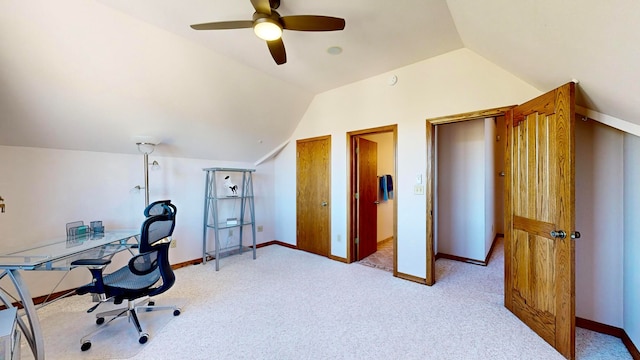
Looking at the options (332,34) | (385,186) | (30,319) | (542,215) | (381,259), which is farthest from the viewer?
(385,186)

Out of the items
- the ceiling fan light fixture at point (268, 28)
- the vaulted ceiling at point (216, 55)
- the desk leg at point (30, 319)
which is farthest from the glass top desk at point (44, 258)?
the ceiling fan light fixture at point (268, 28)

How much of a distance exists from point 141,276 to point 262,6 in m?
2.39

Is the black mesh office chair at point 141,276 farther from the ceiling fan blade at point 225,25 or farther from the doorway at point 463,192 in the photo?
the doorway at point 463,192

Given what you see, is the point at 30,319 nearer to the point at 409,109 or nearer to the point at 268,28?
the point at 268,28

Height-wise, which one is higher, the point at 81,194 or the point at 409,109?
the point at 409,109

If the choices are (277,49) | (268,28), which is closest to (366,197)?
(277,49)

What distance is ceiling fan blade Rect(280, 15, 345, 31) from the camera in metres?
1.75

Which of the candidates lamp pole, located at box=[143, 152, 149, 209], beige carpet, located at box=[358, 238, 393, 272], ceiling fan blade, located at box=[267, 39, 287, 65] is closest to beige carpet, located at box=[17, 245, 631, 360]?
beige carpet, located at box=[358, 238, 393, 272]

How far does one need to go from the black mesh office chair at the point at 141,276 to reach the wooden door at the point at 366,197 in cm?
255

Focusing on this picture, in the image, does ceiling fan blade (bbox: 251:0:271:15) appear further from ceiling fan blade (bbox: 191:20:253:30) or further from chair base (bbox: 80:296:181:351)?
chair base (bbox: 80:296:181:351)

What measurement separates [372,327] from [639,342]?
1.83 meters

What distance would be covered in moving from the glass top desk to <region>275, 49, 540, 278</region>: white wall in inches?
109

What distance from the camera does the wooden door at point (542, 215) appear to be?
1723 mm

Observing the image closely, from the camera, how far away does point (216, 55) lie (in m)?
2.69
